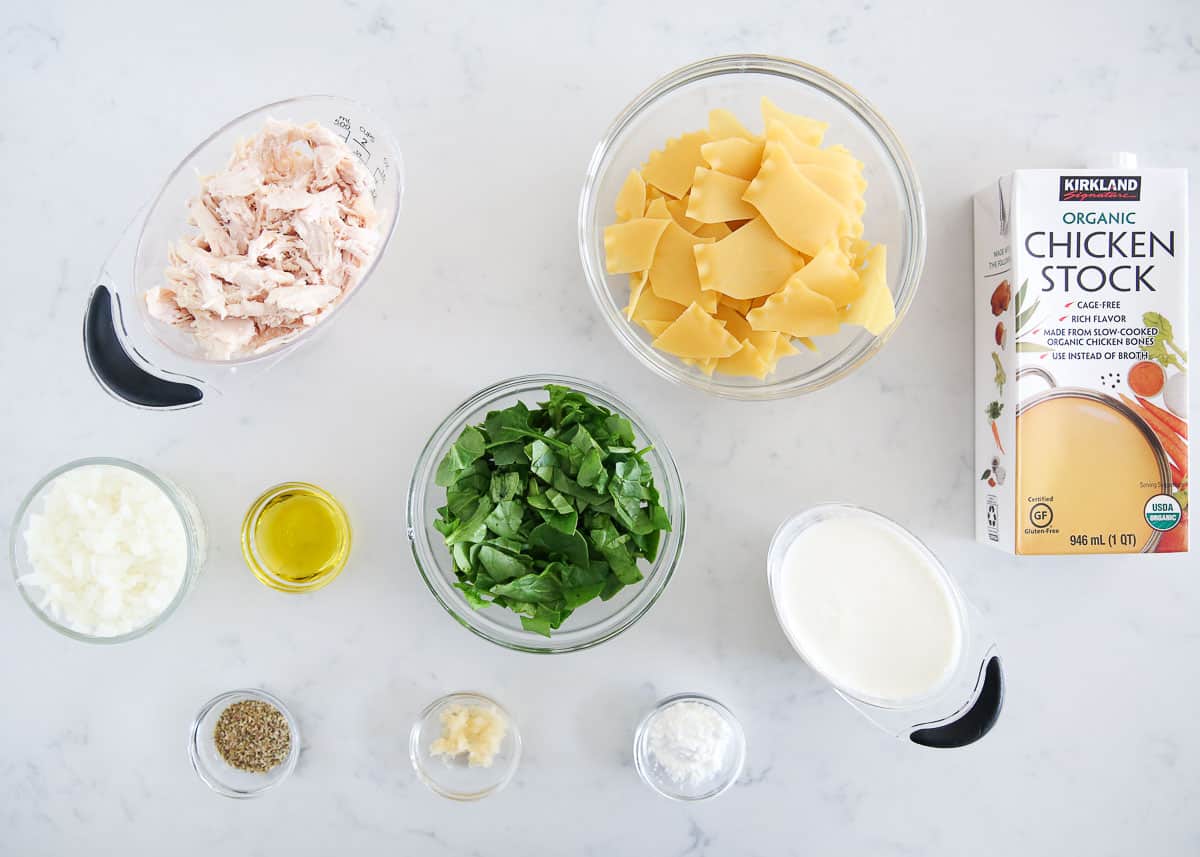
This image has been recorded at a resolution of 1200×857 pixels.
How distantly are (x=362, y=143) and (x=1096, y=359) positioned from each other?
1.27 m

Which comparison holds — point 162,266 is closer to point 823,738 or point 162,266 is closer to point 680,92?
point 680,92

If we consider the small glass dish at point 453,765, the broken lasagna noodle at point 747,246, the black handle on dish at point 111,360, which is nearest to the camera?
the broken lasagna noodle at point 747,246

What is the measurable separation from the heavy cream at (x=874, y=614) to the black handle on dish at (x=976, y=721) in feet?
0.23

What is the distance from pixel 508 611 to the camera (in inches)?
53.2

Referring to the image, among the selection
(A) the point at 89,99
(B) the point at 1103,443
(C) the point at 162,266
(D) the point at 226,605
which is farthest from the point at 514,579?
(A) the point at 89,99

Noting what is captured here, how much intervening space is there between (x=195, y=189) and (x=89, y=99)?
1.12 ft

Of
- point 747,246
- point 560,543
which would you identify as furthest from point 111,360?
point 747,246

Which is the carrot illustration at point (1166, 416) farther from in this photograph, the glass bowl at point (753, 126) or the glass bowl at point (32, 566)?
the glass bowl at point (32, 566)

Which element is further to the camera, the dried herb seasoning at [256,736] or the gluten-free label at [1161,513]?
the dried herb seasoning at [256,736]

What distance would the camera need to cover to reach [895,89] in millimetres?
1394

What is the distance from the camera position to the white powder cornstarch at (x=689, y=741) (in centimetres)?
132

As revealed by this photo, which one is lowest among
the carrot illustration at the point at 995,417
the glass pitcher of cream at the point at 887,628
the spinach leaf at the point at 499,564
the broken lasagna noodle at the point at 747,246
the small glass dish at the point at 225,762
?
the small glass dish at the point at 225,762
